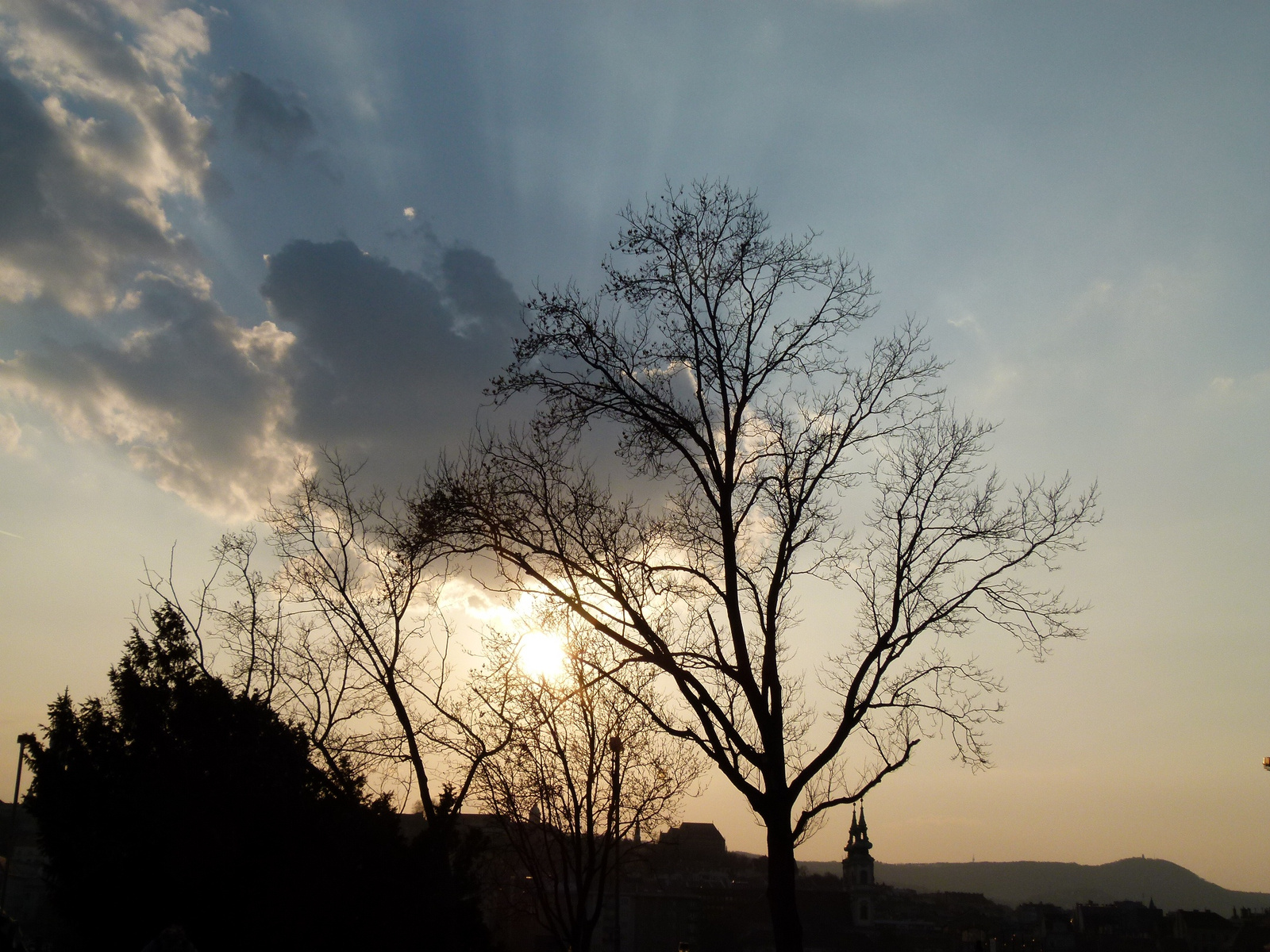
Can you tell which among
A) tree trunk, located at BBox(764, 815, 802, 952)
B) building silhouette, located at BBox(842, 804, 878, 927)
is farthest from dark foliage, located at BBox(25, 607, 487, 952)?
building silhouette, located at BBox(842, 804, 878, 927)

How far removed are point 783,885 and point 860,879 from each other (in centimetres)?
10492

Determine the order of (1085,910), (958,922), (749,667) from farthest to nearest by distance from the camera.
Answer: (1085,910)
(958,922)
(749,667)

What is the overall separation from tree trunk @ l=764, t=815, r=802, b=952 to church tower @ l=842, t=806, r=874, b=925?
3626 inches

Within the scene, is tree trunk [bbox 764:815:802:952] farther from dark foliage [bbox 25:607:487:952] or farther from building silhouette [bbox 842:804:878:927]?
building silhouette [bbox 842:804:878:927]

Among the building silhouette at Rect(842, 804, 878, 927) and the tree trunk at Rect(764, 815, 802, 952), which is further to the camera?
the building silhouette at Rect(842, 804, 878, 927)

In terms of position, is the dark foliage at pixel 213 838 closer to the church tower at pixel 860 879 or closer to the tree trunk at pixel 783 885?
the tree trunk at pixel 783 885

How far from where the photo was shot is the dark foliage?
A: 1198 centimetres

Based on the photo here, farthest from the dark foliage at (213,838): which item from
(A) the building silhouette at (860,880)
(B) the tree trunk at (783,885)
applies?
(A) the building silhouette at (860,880)

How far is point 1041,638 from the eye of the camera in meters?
11.0

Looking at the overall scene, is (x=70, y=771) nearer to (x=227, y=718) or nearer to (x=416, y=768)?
(x=227, y=718)

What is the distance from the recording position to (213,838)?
12.0 meters

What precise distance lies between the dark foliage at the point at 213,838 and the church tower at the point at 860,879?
89.8 meters

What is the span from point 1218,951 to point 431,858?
12036 cm

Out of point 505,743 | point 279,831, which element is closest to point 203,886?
point 279,831
